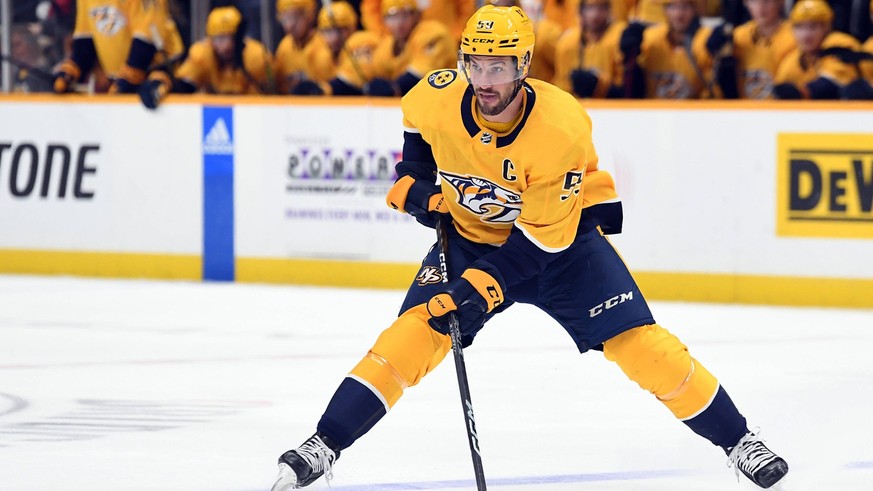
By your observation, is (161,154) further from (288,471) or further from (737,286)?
(288,471)

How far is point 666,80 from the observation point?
27.4 feet

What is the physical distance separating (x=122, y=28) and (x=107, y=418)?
504 cm

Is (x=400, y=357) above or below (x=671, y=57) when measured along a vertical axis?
below

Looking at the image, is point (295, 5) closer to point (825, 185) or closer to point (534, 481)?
point (825, 185)

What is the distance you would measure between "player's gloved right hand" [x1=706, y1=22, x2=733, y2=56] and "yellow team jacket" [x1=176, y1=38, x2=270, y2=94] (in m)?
2.63

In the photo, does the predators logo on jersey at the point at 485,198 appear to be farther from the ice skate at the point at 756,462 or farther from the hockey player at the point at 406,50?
the hockey player at the point at 406,50

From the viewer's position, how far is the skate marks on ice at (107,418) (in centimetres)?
482

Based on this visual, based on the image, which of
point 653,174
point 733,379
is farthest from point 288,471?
point 653,174

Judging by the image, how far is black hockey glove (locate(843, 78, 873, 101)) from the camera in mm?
7574

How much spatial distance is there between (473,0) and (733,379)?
404 centimetres

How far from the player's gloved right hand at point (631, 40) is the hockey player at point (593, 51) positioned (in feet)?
0.31

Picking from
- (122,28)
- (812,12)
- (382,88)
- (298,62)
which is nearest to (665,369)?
(812,12)

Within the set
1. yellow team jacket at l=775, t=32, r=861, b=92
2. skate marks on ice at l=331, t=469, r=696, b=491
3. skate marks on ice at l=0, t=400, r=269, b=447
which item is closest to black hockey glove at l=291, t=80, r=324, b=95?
yellow team jacket at l=775, t=32, r=861, b=92

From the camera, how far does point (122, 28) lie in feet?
31.8
